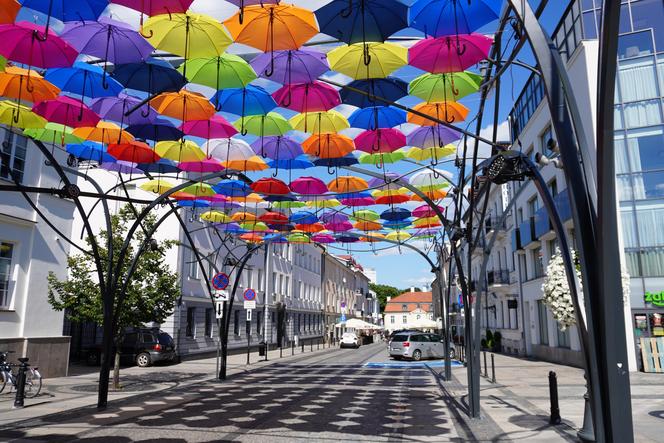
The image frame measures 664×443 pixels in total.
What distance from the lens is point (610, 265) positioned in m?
4.26

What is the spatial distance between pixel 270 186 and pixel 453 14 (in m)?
9.61

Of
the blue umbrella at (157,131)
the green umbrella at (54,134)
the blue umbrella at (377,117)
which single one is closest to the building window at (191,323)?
the green umbrella at (54,134)

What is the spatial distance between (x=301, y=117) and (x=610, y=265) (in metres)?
8.35

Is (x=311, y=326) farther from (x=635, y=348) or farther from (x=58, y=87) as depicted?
(x=58, y=87)

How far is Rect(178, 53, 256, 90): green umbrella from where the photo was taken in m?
8.94

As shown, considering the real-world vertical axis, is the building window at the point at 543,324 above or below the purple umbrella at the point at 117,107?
below

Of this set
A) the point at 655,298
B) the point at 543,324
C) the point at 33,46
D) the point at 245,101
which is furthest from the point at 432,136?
the point at 543,324

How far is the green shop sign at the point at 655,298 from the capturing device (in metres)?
20.8

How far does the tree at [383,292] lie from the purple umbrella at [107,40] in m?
138

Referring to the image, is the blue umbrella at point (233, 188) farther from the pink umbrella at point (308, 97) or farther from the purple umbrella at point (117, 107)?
the pink umbrella at point (308, 97)

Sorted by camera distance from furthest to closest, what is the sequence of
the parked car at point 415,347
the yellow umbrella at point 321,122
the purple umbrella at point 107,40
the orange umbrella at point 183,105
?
the parked car at point 415,347
the yellow umbrella at point 321,122
the orange umbrella at point 183,105
the purple umbrella at point 107,40

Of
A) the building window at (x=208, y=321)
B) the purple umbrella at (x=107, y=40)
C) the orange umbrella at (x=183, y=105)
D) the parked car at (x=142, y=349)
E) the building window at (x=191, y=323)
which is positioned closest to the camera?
the purple umbrella at (x=107, y=40)

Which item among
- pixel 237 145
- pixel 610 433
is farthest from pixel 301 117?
pixel 610 433

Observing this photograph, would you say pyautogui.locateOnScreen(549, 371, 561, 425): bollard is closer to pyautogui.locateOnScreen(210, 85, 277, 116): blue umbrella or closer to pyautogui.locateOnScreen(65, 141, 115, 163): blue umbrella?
pyautogui.locateOnScreen(210, 85, 277, 116): blue umbrella
